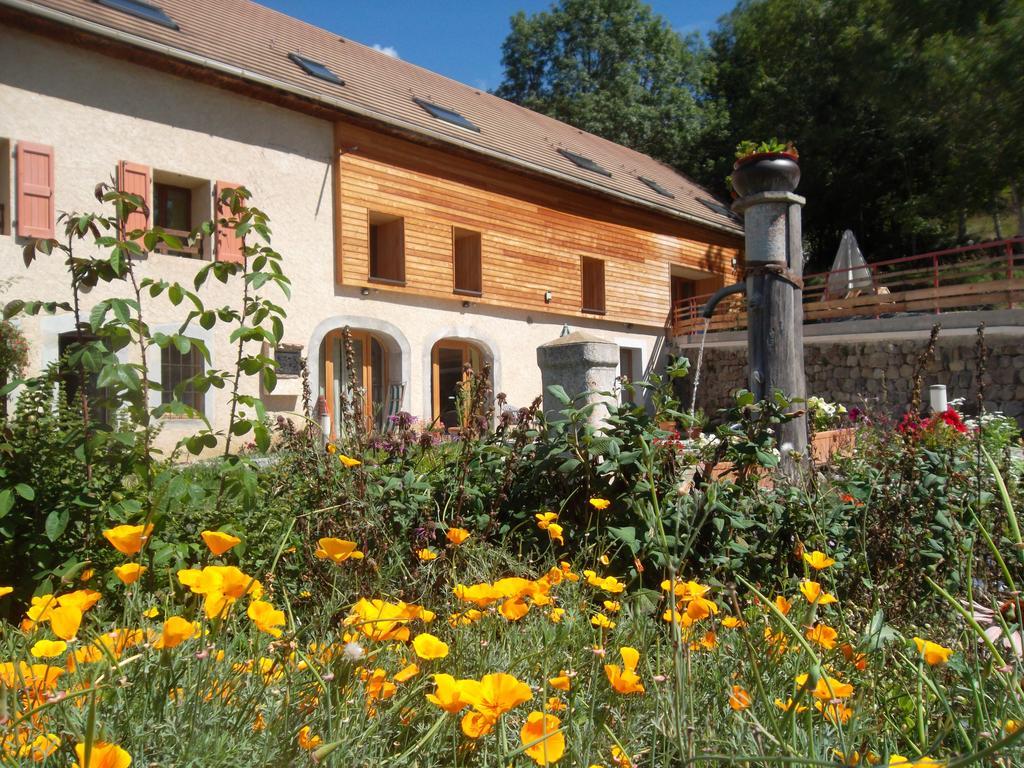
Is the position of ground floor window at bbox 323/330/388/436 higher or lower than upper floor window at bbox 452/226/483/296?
lower

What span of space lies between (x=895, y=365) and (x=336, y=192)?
10746 millimetres

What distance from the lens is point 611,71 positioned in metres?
28.8

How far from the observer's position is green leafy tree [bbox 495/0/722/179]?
26.3m

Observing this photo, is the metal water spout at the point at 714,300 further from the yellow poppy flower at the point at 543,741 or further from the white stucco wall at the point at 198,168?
the white stucco wall at the point at 198,168

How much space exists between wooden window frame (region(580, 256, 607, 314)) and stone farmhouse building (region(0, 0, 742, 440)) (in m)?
0.06

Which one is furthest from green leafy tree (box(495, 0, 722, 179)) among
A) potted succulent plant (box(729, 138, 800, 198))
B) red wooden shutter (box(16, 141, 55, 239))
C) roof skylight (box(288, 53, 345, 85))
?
potted succulent plant (box(729, 138, 800, 198))

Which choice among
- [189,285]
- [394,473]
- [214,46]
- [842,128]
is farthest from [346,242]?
[842,128]

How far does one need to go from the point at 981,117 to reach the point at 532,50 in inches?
701

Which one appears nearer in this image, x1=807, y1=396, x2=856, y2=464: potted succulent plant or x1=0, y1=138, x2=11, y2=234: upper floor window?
x1=807, y1=396, x2=856, y2=464: potted succulent plant

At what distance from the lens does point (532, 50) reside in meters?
29.6

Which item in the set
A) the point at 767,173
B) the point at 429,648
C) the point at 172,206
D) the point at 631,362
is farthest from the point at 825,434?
the point at 631,362

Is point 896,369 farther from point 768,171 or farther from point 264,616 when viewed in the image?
point 264,616

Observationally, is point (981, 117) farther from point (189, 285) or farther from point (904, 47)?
A: point (189, 285)

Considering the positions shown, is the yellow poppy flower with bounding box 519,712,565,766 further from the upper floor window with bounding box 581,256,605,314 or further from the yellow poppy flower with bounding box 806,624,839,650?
the upper floor window with bounding box 581,256,605,314
